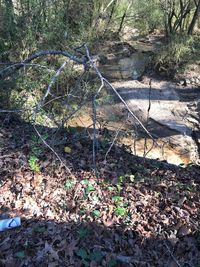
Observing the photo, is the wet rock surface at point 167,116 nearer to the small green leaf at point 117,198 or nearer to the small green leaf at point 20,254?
the small green leaf at point 117,198

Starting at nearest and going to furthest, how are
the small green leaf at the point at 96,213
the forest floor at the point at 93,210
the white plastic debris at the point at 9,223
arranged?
the forest floor at the point at 93,210, the white plastic debris at the point at 9,223, the small green leaf at the point at 96,213

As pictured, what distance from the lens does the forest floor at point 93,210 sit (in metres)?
3.44

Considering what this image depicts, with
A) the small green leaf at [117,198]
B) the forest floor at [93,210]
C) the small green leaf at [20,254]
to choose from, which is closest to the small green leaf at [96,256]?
the forest floor at [93,210]

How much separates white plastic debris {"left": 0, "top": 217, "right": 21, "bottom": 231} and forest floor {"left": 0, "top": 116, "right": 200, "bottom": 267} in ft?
0.15

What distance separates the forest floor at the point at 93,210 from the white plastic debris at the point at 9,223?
0.15 feet

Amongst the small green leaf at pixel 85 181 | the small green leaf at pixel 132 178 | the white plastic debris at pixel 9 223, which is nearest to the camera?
the white plastic debris at pixel 9 223

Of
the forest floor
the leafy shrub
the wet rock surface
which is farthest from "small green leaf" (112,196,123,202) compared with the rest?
the leafy shrub

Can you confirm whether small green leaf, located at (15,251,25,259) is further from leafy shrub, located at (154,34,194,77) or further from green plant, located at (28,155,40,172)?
leafy shrub, located at (154,34,194,77)

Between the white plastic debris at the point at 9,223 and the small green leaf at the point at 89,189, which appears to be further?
the small green leaf at the point at 89,189

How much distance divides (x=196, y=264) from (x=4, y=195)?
2252 mm

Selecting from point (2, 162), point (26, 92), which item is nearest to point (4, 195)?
point (2, 162)

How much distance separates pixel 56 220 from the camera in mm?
3762

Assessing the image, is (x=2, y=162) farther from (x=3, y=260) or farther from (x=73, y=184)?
(x=3, y=260)

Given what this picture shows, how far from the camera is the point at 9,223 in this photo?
3578mm
